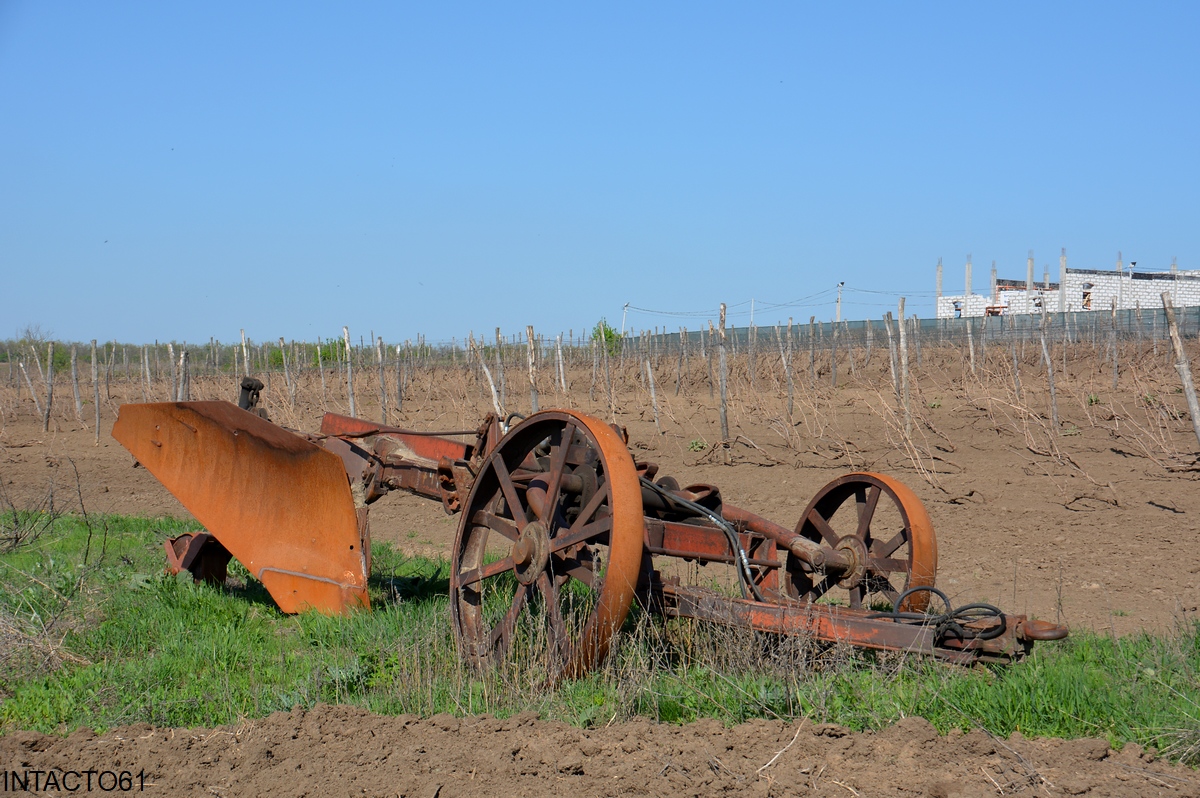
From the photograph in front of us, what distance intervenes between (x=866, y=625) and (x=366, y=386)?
24264mm

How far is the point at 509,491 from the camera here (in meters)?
4.26

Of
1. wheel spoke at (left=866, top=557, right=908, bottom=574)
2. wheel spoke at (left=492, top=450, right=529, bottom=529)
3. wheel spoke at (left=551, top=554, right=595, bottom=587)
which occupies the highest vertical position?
wheel spoke at (left=492, top=450, right=529, bottom=529)

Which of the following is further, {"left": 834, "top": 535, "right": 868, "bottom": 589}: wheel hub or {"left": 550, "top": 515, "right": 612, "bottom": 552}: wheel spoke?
{"left": 834, "top": 535, "right": 868, "bottom": 589}: wheel hub

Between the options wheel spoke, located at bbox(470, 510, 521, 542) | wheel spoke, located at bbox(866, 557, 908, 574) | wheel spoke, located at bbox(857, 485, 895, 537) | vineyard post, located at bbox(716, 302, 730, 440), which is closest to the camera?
wheel spoke, located at bbox(470, 510, 521, 542)

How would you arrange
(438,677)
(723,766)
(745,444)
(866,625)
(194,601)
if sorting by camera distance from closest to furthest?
(723,766)
(866,625)
(438,677)
(194,601)
(745,444)

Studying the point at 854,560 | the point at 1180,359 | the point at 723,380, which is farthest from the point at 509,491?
the point at 723,380

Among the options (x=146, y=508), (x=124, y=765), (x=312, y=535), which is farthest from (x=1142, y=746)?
(x=146, y=508)

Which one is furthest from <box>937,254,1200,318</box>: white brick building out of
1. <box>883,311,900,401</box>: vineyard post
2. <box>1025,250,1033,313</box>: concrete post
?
<box>883,311,900,401</box>: vineyard post

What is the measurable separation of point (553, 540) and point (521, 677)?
2.02ft

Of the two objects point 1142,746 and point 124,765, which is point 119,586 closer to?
point 124,765

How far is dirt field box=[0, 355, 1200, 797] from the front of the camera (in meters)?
2.95

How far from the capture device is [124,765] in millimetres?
3225

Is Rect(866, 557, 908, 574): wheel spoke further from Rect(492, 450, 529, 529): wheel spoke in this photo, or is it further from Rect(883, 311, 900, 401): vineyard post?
Rect(883, 311, 900, 401): vineyard post

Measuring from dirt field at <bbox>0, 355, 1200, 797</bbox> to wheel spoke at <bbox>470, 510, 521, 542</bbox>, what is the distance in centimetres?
101
